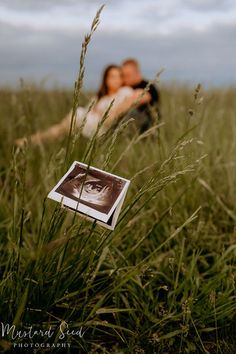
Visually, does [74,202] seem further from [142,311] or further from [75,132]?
[142,311]

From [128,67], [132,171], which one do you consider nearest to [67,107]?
[128,67]

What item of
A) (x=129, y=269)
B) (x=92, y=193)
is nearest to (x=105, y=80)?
(x=129, y=269)

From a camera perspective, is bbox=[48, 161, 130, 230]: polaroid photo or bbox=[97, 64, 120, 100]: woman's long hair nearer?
bbox=[48, 161, 130, 230]: polaroid photo

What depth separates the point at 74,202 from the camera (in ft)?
3.28

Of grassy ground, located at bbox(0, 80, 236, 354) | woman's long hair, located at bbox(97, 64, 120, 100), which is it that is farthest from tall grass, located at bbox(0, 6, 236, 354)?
woman's long hair, located at bbox(97, 64, 120, 100)

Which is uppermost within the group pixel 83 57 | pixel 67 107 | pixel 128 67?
pixel 83 57

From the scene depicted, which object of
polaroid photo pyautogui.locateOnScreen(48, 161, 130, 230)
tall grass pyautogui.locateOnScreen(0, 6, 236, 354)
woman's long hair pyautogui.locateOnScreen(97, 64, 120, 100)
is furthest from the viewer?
woman's long hair pyautogui.locateOnScreen(97, 64, 120, 100)

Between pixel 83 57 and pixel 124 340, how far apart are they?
843mm

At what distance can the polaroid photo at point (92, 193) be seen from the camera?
975 millimetres

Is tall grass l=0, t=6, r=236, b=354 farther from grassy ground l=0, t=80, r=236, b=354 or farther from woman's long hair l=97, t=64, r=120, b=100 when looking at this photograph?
woman's long hair l=97, t=64, r=120, b=100

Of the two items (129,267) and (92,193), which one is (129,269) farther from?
(92,193)

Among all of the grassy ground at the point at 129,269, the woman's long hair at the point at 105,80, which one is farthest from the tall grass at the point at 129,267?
the woman's long hair at the point at 105,80

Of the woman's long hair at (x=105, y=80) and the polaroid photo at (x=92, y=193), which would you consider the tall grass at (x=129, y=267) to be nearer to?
the polaroid photo at (x=92, y=193)

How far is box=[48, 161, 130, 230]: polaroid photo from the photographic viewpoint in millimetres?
975
